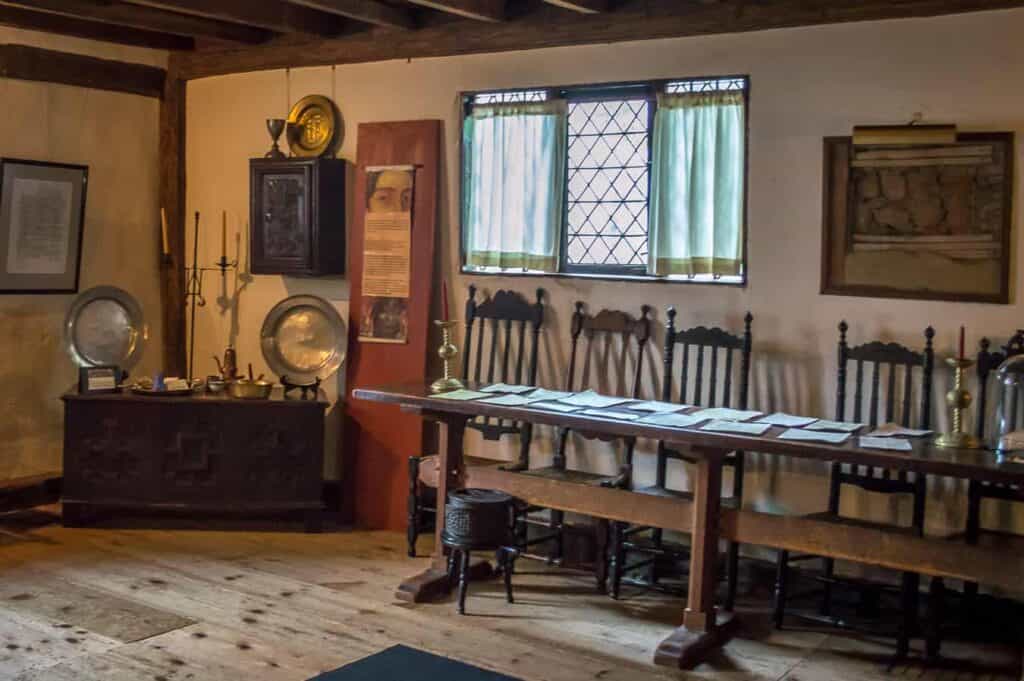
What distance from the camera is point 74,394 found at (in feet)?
18.5

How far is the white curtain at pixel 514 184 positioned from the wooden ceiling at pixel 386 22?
35 cm

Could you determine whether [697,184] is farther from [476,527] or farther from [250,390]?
[250,390]

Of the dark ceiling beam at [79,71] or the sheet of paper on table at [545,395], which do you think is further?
the dark ceiling beam at [79,71]

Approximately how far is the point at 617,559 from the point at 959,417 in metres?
1.50

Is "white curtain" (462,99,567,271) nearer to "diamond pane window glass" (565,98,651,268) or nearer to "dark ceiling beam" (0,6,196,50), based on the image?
"diamond pane window glass" (565,98,651,268)

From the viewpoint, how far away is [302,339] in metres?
6.06

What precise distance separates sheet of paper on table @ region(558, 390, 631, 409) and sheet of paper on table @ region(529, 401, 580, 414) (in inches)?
2.5

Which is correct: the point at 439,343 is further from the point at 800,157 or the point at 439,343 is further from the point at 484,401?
the point at 800,157

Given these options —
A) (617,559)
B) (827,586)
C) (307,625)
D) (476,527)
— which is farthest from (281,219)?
(827,586)

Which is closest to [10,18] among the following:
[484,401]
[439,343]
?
[439,343]

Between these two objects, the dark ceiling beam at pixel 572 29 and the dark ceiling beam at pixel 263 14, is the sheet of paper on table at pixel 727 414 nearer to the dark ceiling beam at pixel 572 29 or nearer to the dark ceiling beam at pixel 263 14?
the dark ceiling beam at pixel 572 29

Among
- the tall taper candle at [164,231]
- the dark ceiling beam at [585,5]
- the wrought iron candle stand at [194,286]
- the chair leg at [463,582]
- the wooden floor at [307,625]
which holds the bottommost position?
the wooden floor at [307,625]

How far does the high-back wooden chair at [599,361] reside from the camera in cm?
511

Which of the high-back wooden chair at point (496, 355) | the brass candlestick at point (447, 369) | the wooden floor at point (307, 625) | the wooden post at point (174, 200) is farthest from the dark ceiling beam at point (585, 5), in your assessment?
the wooden post at point (174, 200)
